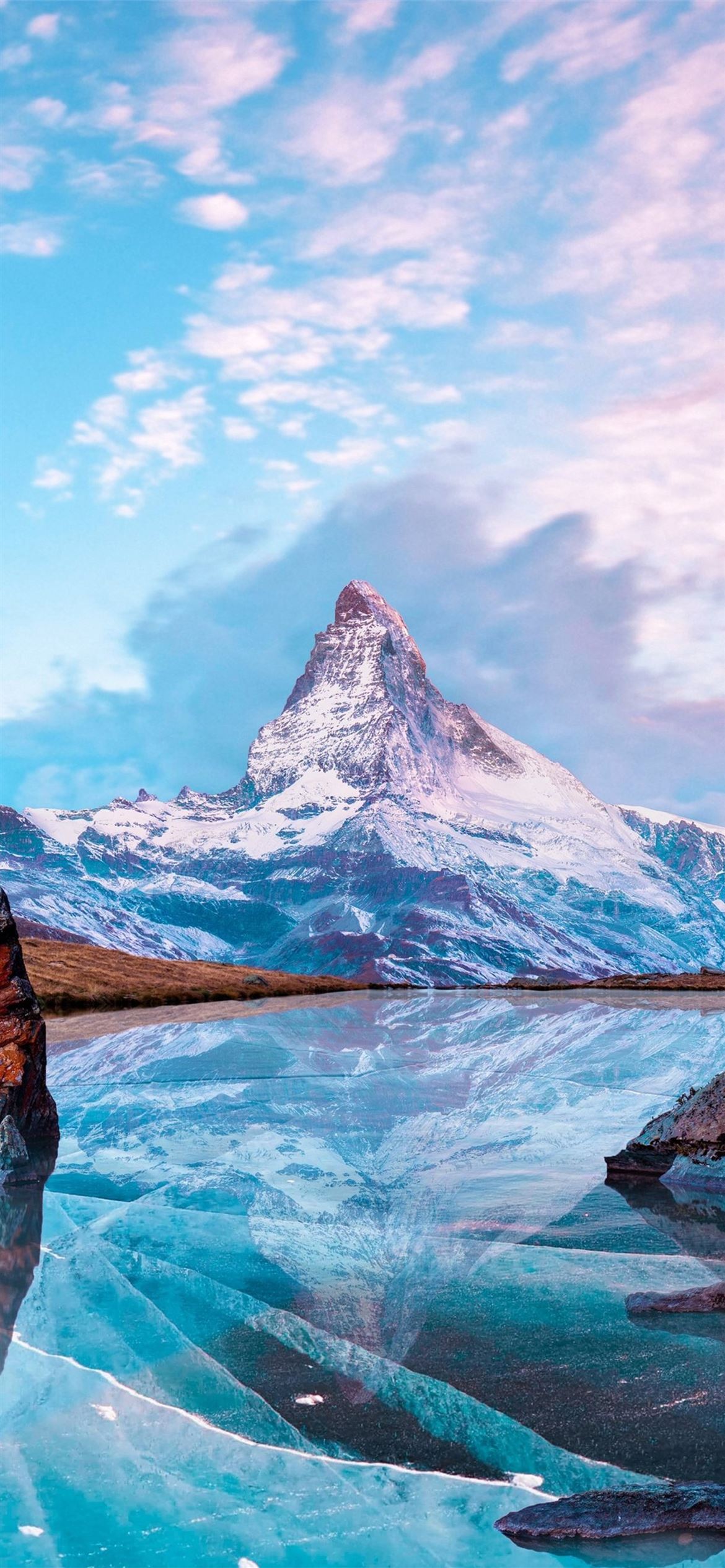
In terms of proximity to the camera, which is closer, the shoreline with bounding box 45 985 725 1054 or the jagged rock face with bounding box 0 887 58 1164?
the jagged rock face with bounding box 0 887 58 1164

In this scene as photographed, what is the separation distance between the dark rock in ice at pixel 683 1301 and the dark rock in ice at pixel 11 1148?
8679mm

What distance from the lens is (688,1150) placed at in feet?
46.9

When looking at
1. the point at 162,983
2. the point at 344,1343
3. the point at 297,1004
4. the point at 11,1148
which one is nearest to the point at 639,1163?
the point at 344,1343

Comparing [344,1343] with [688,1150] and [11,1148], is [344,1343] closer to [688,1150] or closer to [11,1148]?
[688,1150]

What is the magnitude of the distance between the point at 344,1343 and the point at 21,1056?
9.04 m

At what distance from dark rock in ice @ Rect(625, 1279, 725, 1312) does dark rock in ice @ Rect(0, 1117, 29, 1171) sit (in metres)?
8.68

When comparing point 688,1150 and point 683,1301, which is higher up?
point 688,1150

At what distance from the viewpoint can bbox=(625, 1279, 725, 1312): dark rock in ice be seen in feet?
29.6

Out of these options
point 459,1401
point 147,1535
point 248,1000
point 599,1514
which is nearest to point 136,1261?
point 459,1401

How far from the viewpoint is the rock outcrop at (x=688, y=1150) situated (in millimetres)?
14023

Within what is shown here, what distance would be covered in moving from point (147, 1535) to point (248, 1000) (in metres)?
53.3

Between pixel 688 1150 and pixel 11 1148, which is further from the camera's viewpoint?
pixel 11 1148

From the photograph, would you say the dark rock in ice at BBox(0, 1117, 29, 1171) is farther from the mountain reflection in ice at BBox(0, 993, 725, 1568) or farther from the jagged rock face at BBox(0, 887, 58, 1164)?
the mountain reflection in ice at BBox(0, 993, 725, 1568)

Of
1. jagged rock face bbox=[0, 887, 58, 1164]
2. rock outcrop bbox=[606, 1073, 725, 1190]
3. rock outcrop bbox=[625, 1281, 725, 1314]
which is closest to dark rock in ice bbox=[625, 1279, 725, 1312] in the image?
rock outcrop bbox=[625, 1281, 725, 1314]
